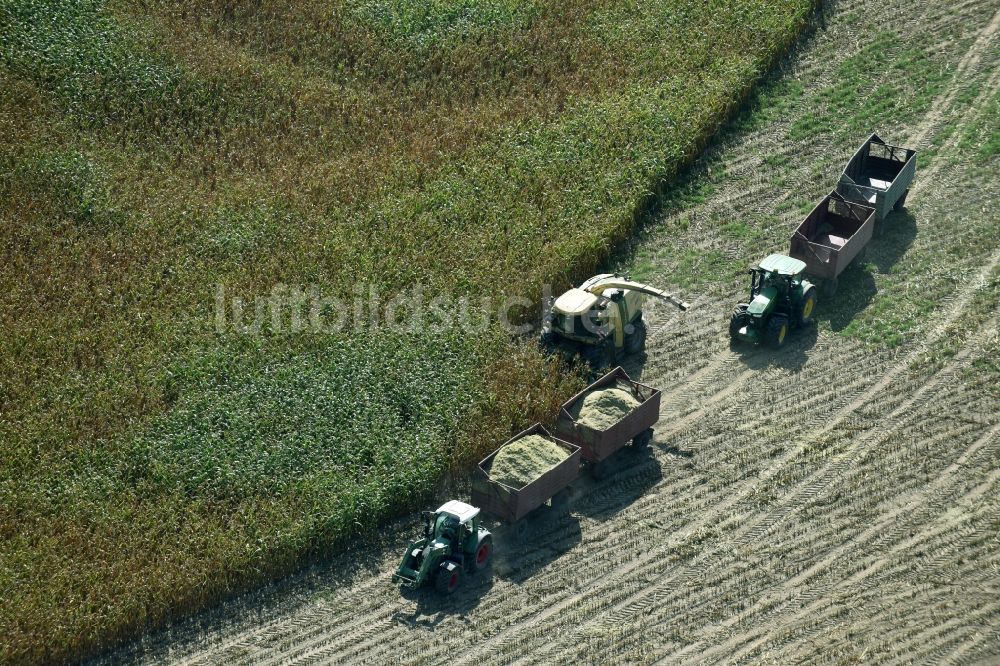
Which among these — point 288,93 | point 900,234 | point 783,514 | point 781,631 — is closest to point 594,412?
point 783,514

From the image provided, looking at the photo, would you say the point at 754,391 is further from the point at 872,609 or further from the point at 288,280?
the point at 288,280

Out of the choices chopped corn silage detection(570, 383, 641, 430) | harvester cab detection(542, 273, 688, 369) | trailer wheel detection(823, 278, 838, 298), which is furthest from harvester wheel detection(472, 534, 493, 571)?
trailer wheel detection(823, 278, 838, 298)

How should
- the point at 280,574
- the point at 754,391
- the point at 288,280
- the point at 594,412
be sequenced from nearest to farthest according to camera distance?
1. the point at 280,574
2. the point at 594,412
3. the point at 754,391
4. the point at 288,280

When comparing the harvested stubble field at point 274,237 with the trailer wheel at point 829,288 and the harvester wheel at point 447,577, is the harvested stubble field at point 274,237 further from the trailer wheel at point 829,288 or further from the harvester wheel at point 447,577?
the trailer wheel at point 829,288

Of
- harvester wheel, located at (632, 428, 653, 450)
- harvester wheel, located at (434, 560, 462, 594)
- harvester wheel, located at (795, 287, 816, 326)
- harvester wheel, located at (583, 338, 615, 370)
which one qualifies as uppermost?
harvester wheel, located at (795, 287, 816, 326)

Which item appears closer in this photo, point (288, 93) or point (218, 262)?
point (218, 262)

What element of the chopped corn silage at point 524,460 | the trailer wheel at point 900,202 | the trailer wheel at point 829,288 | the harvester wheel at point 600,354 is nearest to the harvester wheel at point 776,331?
the trailer wheel at point 829,288

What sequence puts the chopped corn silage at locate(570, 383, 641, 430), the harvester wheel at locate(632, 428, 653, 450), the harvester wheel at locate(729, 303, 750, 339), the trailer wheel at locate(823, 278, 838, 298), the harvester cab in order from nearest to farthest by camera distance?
the chopped corn silage at locate(570, 383, 641, 430) < the harvester wheel at locate(632, 428, 653, 450) < the harvester cab < the harvester wheel at locate(729, 303, 750, 339) < the trailer wheel at locate(823, 278, 838, 298)

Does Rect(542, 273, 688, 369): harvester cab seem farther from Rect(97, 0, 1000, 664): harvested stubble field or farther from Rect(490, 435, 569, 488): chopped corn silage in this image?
Rect(490, 435, 569, 488): chopped corn silage

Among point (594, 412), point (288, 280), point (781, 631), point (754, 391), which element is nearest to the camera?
point (781, 631)
